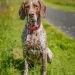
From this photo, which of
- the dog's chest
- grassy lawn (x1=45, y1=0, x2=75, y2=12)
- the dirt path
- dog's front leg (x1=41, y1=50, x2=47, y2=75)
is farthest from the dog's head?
grassy lawn (x1=45, y1=0, x2=75, y2=12)

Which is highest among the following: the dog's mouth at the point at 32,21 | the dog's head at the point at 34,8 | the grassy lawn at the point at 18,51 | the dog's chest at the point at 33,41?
the dog's head at the point at 34,8

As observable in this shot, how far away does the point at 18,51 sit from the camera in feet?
32.6

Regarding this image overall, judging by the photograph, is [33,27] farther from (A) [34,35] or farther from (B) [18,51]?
(B) [18,51]

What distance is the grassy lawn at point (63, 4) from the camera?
23422 millimetres

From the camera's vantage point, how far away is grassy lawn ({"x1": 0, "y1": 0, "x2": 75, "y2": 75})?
30.5ft

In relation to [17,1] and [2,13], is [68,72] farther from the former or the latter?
[17,1]

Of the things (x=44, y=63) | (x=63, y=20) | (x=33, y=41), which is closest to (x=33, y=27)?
(x=33, y=41)

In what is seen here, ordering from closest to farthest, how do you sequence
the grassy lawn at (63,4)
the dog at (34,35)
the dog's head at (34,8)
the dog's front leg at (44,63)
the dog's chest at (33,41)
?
the dog's head at (34,8) → the dog at (34,35) → the dog's chest at (33,41) → the dog's front leg at (44,63) → the grassy lawn at (63,4)

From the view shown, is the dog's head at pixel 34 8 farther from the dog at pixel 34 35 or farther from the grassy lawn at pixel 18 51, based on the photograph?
the grassy lawn at pixel 18 51

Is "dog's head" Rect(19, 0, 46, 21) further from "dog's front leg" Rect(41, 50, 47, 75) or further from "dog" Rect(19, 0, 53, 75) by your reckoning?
"dog's front leg" Rect(41, 50, 47, 75)

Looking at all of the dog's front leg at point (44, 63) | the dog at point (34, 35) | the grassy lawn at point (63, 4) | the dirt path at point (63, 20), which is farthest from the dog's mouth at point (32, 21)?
the grassy lawn at point (63, 4)

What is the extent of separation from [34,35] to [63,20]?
11.0 metres

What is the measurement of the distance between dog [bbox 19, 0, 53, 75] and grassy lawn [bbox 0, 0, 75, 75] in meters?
0.26

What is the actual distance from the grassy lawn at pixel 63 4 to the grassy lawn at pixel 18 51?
9.18 metres
